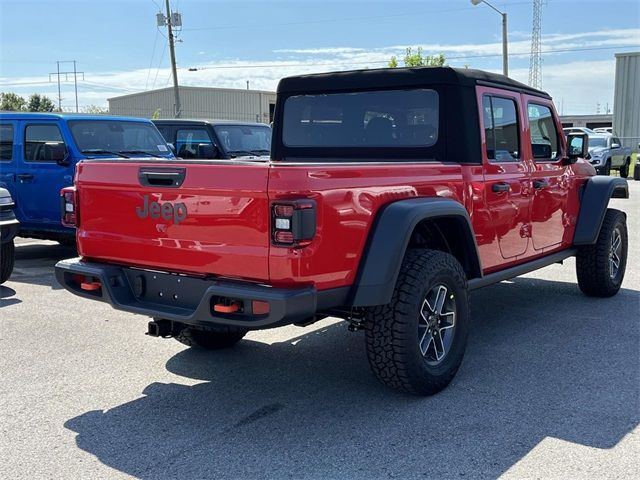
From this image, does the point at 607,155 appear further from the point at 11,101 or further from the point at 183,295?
the point at 11,101

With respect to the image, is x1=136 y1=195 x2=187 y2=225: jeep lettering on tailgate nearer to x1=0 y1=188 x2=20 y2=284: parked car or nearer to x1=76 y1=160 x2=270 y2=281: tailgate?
x1=76 y1=160 x2=270 y2=281: tailgate

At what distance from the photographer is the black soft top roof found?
15.9 feet

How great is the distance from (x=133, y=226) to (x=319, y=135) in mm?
1965

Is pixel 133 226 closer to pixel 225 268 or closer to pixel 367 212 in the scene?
pixel 225 268

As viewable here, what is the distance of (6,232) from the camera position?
7074 millimetres

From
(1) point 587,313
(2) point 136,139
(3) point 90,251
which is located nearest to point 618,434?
(1) point 587,313

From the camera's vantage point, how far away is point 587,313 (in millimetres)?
6152

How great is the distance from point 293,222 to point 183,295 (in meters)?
0.84

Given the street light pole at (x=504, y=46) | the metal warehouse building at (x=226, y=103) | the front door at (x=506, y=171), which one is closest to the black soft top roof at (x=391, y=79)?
the front door at (x=506, y=171)

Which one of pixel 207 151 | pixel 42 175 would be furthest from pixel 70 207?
pixel 207 151

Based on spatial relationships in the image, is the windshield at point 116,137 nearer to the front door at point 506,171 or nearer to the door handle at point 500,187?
the front door at point 506,171

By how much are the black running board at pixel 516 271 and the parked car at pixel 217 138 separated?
22.0ft

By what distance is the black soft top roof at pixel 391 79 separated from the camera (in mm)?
4852

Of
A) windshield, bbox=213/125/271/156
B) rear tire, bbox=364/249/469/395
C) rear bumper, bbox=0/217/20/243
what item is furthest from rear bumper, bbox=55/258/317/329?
windshield, bbox=213/125/271/156
